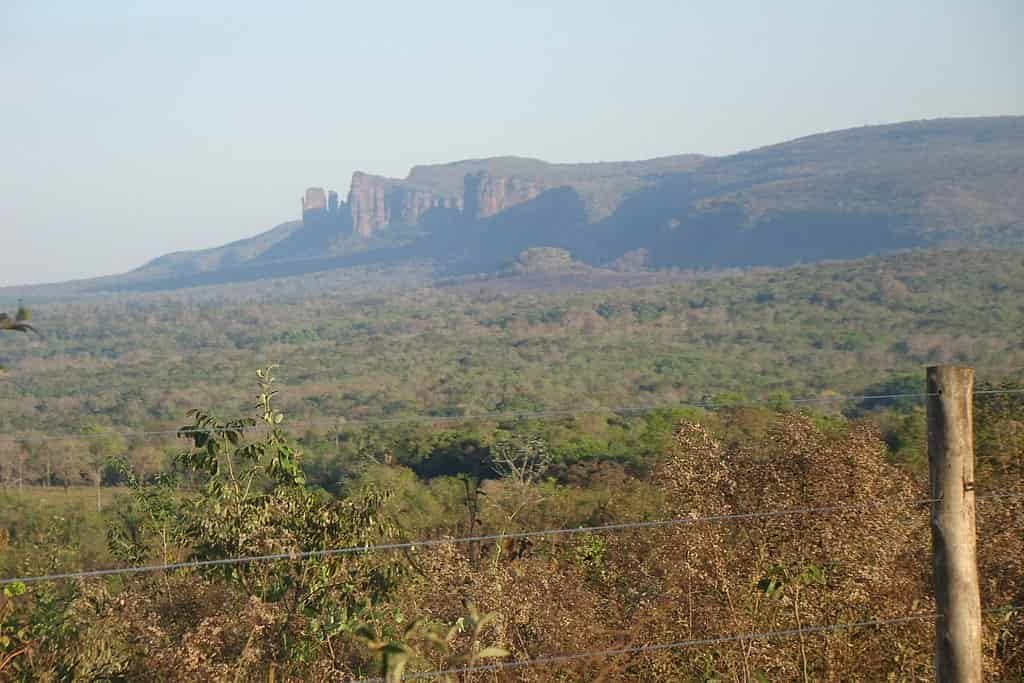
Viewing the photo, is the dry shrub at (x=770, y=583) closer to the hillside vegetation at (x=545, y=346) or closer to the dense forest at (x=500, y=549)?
the dense forest at (x=500, y=549)

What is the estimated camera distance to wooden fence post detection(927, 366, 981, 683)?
4.56 m

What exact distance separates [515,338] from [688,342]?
50.0 ft

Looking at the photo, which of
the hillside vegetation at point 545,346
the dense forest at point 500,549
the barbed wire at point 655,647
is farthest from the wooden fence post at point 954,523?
the hillside vegetation at point 545,346

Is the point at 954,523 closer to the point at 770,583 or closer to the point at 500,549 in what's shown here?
the point at 770,583


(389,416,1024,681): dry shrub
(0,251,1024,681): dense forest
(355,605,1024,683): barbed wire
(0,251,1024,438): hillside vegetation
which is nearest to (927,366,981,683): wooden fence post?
(355,605,1024,683): barbed wire

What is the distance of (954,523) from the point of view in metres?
4.61

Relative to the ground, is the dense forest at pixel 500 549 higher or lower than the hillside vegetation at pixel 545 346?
higher

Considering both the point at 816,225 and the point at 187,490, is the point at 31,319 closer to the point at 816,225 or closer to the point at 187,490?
the point at 187,490

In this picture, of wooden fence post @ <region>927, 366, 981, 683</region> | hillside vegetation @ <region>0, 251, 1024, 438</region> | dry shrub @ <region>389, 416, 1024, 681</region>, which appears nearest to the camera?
wooden fence post @ <region>927, 366, 981, 683</region>

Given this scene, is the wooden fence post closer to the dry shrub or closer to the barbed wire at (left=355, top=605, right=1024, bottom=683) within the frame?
the barbed wire at (left=355, top=605, right=1024, bottom=683)

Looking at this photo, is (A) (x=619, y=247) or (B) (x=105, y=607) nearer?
(B) (x=105, y=607)

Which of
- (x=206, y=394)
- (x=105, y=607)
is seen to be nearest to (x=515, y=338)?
(x=206, y=394)

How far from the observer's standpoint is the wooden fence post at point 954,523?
456cm

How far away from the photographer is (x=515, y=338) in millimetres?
100875
